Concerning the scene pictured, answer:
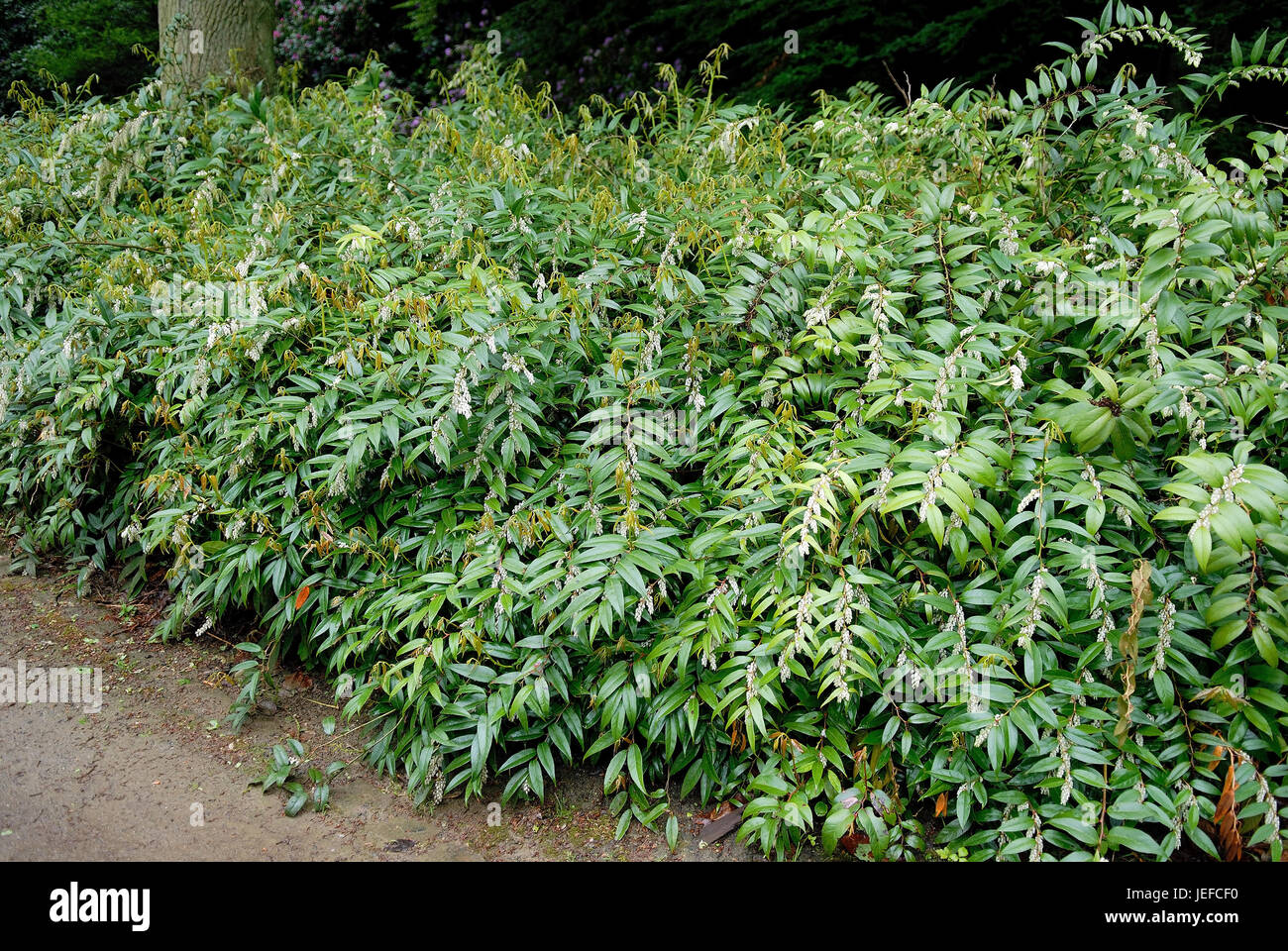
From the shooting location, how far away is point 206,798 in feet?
9.20

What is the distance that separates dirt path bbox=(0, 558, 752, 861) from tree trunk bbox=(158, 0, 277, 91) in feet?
12.9

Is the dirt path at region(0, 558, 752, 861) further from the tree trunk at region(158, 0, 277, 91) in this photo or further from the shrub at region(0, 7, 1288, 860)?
the tree trunk at region(158, 0, 277, 91)

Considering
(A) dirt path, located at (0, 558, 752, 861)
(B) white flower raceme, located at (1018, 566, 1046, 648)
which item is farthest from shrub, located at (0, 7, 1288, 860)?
(A) dirt path, located at (0, 558, 752, 861)

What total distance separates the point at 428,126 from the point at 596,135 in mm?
993

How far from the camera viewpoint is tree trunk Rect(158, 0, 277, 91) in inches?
221

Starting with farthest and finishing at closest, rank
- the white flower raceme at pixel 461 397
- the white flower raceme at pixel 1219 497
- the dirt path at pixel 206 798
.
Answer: the white flower raceme at pixel 461 397 < the dirt path at pixel 206 798 < the white flower raceme at pixel 1219 497

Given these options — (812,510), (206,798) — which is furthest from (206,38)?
(812,510)

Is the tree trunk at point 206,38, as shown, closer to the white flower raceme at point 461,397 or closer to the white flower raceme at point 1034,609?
the white flower raceme at point 461,397

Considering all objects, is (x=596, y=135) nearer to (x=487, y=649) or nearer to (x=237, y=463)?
(x=237, y=463)

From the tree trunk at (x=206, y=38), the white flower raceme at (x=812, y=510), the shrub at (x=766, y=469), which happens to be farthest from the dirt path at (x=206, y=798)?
the tree trunk at (x=206, y=38)

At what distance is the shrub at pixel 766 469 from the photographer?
243 centimetres

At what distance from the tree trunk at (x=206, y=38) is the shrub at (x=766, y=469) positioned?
7.23 feet

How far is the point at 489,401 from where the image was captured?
9.56 ft

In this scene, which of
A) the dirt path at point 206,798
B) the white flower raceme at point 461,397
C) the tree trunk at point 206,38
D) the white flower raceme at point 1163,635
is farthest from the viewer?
the tree trunk at point 206,38
